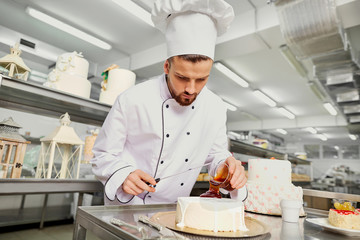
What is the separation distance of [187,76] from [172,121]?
1.04ft

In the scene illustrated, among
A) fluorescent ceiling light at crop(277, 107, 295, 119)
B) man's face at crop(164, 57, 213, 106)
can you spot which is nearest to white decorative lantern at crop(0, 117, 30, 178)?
man's face at crop(164, 57, 213, 106)

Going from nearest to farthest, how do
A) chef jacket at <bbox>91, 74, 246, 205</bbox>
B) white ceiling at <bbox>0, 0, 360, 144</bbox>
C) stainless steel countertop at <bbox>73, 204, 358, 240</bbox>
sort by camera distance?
stainless steel countertop at <bbox>73, 204, 358, 240</bbox>
chef jacket at <bbox>91, 74, 246, 205</bbox>
white ceiling at <bbox>0, 0, 360, 144</bbox>

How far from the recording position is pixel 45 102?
206cm

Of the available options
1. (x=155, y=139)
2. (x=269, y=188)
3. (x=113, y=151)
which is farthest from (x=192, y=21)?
(x=269, y=188)

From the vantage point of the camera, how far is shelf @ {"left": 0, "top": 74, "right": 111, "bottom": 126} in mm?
1635

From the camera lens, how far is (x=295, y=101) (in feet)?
26.3

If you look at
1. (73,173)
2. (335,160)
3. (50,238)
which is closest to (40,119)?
(50,238)

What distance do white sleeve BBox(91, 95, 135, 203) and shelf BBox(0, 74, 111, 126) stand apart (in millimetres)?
756

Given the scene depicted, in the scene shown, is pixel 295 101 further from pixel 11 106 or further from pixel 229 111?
pixel 11 106

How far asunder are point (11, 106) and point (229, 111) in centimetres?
830

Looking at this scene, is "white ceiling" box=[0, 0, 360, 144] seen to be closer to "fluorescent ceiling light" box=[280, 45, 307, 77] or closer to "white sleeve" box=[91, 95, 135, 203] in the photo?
"fluorescent ceiling light" box=[280, 45, 307, 77]

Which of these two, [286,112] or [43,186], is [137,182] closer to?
[43,186]

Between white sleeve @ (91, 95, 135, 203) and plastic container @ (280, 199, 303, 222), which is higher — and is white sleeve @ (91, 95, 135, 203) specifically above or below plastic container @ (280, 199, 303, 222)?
above

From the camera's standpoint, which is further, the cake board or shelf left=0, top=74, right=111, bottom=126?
shelf left=0, top=74, right=111, bottom=126
